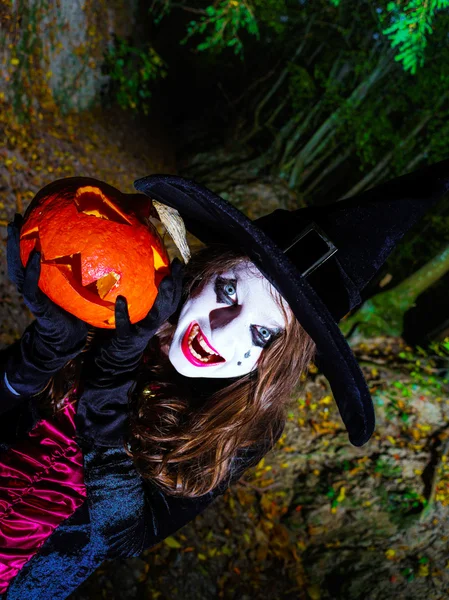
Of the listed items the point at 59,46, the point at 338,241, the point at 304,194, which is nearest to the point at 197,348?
Result: the point at 338,241

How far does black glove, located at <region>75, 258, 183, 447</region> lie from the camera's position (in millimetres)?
1761

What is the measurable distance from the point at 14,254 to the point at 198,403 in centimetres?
127

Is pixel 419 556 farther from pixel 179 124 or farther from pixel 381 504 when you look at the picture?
pixel 179 124

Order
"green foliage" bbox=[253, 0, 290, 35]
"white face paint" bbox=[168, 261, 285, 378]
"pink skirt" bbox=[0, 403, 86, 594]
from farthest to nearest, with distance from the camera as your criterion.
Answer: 1. "green foliage" bbox=[253, 0, 290, 35]
2. "white face paint" bbox=[168, 261, 285, 378]
3. "pink skirt" bbox=[0, 403, 86, 594]

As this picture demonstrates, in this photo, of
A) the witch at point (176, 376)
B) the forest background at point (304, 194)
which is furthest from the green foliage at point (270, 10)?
the witch at point (176, 376)

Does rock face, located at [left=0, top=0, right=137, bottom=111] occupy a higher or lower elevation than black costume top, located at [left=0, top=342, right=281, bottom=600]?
higher

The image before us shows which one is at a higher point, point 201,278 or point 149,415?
point 201,278

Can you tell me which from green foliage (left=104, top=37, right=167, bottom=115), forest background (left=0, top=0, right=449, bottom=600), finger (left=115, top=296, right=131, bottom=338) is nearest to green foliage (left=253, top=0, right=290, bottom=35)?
forest background (left=0, top=0, right=449, bottom=600)

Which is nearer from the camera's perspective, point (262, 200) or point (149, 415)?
point (149, 415)

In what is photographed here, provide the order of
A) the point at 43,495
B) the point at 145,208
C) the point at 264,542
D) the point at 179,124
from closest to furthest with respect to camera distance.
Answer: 1. the point at 145,208
2. the point at 43,495
3. the point at 264,542
4. the point at 179,124

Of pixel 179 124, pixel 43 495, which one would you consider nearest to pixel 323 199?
pixel 179 124

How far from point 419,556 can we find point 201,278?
4379 mm

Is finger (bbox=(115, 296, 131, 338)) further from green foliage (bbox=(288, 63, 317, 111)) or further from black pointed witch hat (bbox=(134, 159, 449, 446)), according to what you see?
green foliage (bbox=(288, 63, 317, 111))

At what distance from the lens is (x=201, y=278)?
2324 mm
